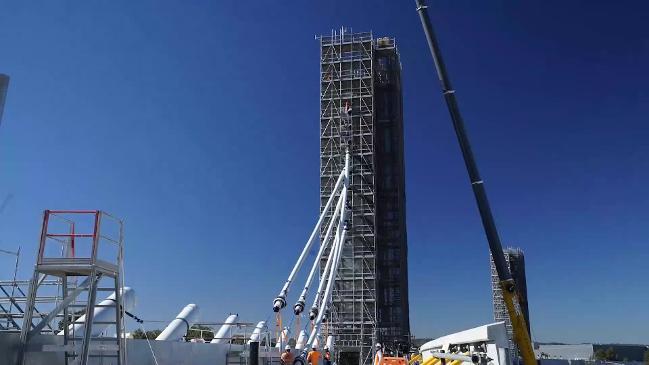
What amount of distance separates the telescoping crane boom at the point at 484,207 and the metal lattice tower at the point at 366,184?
36.8 metres

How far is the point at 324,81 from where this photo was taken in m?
65.6

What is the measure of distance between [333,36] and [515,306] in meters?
52.7

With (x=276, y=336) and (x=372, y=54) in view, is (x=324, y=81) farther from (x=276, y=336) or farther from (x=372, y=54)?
(x=276, y=336)

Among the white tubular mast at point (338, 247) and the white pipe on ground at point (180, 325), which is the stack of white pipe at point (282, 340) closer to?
the white pipe on ground at point (180, 325)

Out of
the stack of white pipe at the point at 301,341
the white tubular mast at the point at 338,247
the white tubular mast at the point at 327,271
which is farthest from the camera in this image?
the white tubular mast at the point at 338,247

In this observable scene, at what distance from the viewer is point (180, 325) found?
75.8 feet

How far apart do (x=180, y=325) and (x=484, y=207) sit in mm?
12844

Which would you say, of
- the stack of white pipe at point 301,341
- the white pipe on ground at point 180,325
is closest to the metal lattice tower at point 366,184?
the stack of white pipe at point 301,341

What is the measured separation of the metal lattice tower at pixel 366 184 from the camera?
60.1m

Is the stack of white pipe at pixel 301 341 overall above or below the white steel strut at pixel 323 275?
below

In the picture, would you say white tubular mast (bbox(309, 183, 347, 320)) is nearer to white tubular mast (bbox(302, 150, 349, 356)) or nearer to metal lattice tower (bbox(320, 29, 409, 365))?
white tubular mast (bbox(302, 150, 349, 356))

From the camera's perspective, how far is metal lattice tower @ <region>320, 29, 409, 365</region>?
60125mm

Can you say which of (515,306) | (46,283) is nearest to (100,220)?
(46,283)

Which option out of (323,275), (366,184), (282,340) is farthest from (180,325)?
(366,184)
